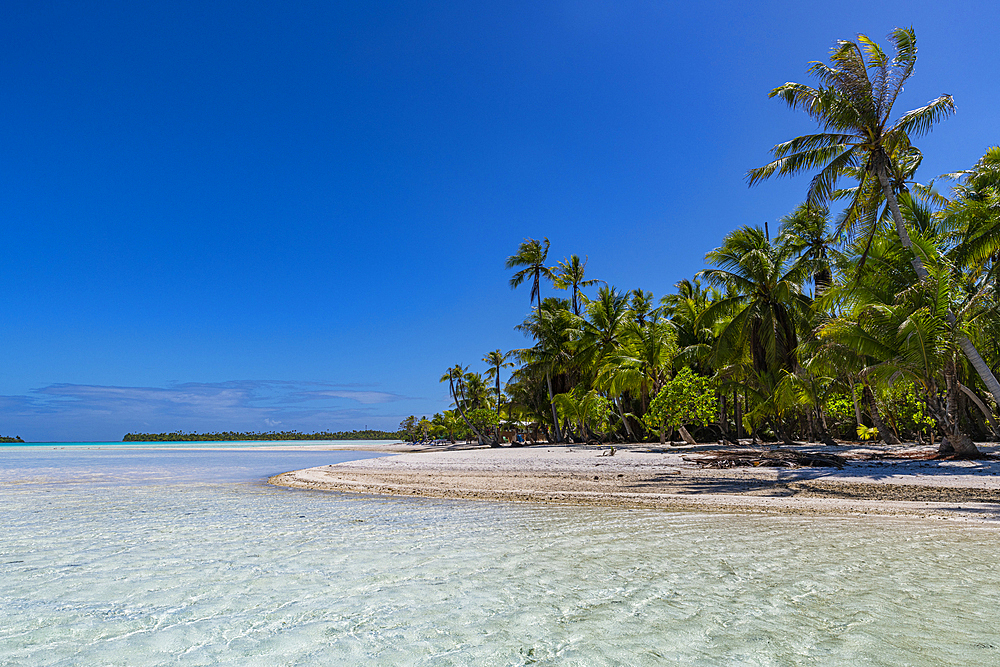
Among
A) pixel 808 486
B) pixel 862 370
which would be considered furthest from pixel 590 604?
pixel 862 370

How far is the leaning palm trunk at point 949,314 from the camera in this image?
38.2 ft

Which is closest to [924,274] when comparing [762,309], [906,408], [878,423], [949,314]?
[949,314]

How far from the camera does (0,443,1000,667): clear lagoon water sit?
9.53 ft

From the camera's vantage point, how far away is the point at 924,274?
42.6 ft

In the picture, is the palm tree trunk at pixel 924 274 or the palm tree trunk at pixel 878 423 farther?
the palm tree trunk at pixel 878 423

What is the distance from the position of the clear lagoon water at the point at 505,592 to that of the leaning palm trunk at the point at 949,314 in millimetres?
7554

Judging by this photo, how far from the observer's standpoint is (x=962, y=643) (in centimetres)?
288

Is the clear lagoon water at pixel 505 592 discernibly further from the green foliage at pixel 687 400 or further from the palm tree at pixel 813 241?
the palm tree at pixel 813 241

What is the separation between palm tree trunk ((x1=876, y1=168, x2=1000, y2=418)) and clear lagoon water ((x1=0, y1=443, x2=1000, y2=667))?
757 cm

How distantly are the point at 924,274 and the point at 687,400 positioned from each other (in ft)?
29.2

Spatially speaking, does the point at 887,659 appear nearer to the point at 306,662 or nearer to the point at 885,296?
the point at 306,662

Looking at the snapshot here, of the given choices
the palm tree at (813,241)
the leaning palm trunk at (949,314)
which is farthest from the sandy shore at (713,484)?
the palm tree at (813,241)

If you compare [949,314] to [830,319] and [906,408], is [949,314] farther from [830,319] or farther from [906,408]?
[906,408]

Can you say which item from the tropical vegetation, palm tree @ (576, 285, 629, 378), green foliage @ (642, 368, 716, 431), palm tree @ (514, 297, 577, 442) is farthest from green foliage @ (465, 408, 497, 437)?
green foliage @ (642, 368, 716, 431)
